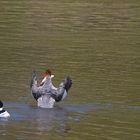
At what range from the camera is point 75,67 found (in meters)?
29.0

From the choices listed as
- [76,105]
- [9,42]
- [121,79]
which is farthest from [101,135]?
[9,42]

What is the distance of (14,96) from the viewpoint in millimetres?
24000

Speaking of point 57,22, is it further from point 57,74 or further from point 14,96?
point 14,96

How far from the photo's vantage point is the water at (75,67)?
20797 millimetres

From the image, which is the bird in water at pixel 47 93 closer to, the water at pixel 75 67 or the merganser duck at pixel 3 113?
the water at pixel 75 67

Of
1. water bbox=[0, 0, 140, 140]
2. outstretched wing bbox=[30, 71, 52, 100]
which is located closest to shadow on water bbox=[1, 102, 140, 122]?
water bbox=[0, 0, 140, 140]

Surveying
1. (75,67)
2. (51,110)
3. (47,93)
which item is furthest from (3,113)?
(75,67)

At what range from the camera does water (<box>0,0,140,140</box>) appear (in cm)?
2080

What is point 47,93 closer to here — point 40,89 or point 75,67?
point 40,89

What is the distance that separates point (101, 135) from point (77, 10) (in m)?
28.6

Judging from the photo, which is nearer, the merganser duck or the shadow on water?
the merganser duck

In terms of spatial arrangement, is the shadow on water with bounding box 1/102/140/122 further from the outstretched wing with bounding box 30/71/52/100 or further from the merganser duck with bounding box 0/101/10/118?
the outstretched wing with bounding box 30/71/52/100

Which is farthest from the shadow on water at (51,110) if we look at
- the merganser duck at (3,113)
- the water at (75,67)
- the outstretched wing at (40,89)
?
the outstretched wing at (40,89)

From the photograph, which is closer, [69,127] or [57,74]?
[69,127]
